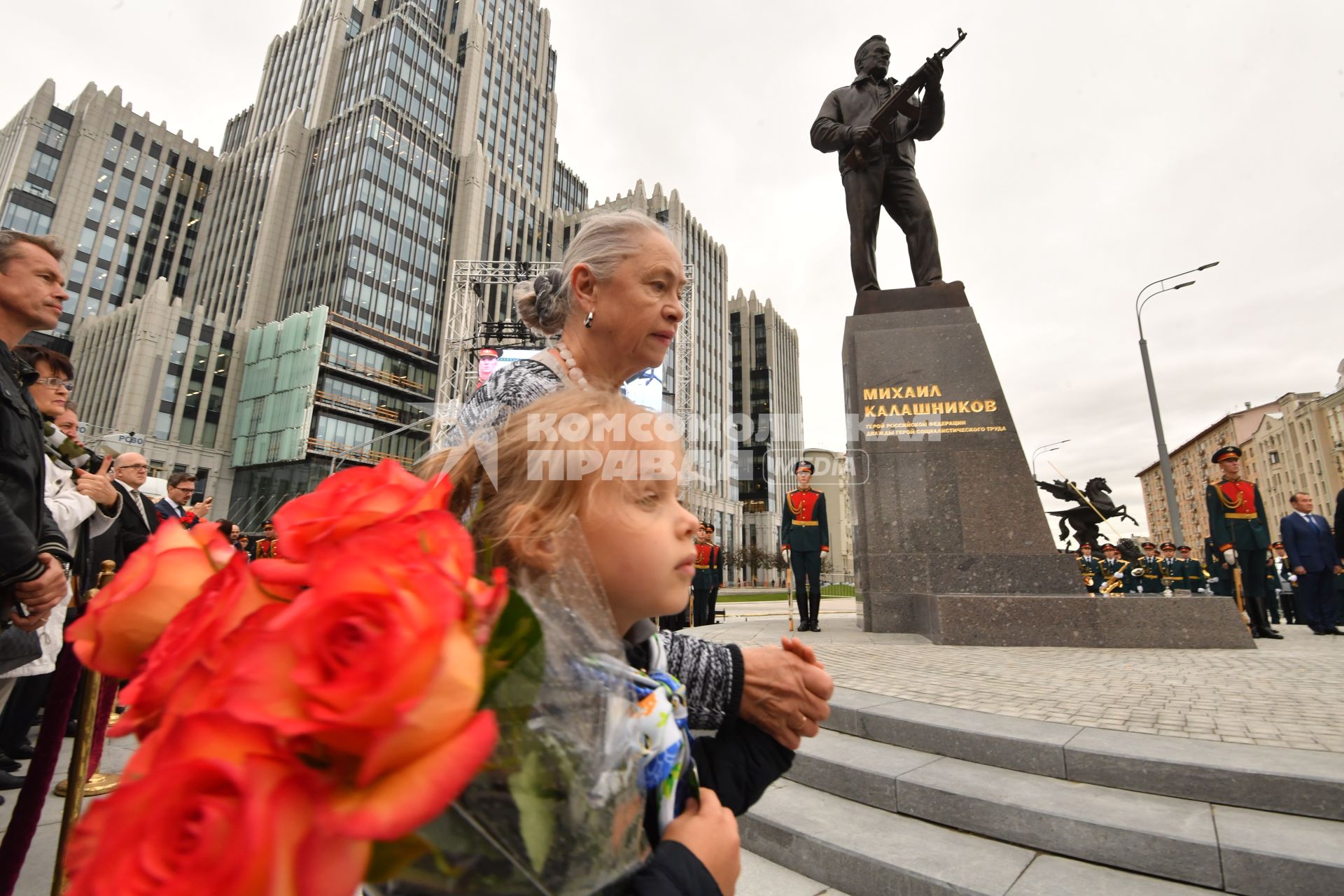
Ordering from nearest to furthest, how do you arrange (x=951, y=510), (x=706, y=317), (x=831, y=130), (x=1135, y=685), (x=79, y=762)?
1. (x=79, y=762)
2. (x=1135, y=685)
3. (x=951, y=510)
4. (x=831, y=130)
5. (x=706, y=317)

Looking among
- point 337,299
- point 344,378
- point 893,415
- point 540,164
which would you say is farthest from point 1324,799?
point 540,164

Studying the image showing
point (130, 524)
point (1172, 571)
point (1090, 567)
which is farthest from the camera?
point (1090, 567)

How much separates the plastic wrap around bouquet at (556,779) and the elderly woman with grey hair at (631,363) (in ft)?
1.46

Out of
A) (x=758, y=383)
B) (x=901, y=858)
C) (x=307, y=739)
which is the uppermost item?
(x=758, y=383)

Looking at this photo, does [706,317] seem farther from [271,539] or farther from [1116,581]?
[271,539]

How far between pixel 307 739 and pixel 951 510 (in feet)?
21.1

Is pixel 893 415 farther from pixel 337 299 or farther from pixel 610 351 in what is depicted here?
pixel 337 299

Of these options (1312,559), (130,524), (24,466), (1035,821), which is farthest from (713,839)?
(1312,559)

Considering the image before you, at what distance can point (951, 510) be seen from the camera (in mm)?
6082

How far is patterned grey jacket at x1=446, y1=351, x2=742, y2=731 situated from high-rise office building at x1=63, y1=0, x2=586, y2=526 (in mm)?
32734

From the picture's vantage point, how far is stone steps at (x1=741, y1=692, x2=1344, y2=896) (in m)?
1.92

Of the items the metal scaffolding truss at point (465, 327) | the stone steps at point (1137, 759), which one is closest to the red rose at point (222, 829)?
the stone steps at point (1137, 759)

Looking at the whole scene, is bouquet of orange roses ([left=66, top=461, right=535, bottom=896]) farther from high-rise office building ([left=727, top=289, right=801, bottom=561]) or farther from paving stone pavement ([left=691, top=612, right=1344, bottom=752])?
high-rise office building ([left=727, top=289, right=801, bottom=561])

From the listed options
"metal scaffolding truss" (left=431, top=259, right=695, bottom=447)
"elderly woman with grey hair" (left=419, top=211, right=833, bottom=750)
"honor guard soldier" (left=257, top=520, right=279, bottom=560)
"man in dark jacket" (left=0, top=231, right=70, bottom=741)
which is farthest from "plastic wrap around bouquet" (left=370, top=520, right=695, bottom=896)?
"metal scaffolding truss" (left=431, top=259, right=695, bottom=447)
